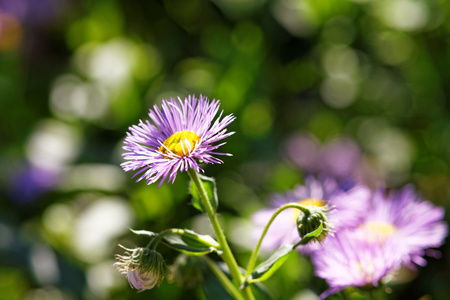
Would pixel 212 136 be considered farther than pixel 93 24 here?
No

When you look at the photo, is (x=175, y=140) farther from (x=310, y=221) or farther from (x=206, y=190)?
(x=310, y=221)

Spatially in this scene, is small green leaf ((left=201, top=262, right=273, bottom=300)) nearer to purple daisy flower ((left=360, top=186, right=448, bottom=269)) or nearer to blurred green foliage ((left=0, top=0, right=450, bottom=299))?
purple daisy flower ((left=360, top=186, right=448, bottom=269))

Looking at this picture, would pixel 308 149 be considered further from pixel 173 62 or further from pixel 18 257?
pixel 18 257

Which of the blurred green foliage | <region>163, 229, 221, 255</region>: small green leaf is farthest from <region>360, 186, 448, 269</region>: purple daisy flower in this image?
the blurred green foliage

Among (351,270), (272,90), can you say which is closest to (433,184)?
(272,90)

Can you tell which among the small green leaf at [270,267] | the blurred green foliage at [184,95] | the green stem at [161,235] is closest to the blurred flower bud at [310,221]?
the small green leaf at [270,267]

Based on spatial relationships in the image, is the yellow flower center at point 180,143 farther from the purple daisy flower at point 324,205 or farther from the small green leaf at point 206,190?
the purple daisy flower at point 324,205
